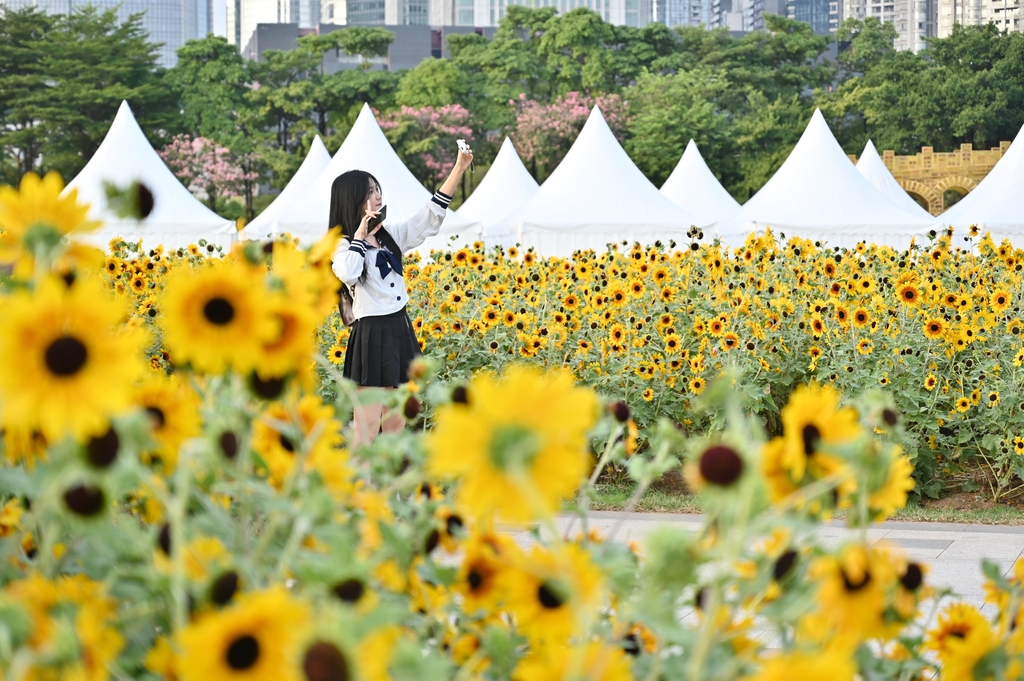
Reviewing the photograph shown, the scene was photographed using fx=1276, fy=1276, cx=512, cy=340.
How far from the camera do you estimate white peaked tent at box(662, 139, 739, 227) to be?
888 inches

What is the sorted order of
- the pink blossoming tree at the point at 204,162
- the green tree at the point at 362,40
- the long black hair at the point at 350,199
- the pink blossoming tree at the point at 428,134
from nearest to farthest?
the long black hair at the point at 350,199 → the pink blossoming tree at the point at 204,162 → the pink blossoming tree at the point at 428,134 → the green tree at the point at 362,40

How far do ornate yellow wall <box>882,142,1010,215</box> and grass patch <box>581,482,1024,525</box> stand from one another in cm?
3277

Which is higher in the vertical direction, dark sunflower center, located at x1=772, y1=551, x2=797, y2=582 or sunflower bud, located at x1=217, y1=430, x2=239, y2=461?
sunflower bud, located at x1=217, y1=430, x2=239, y2=461

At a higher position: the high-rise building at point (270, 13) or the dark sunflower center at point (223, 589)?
the high-rise building at point (270, 13)

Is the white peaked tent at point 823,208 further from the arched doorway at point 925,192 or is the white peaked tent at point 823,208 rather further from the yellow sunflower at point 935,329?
the arched doorway at point 925,192

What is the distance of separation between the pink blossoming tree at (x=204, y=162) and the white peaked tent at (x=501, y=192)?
18464 millimetres

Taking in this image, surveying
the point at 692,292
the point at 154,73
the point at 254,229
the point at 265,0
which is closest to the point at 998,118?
the point at 154,73

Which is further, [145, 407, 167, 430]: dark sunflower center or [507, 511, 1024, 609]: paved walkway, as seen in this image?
[507, 511, 1024, 609]: paved walkway

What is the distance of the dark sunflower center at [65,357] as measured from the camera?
96 centimetres

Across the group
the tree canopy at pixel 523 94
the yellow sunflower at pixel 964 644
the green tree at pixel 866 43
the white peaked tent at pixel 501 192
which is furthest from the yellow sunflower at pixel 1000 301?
the green tree at pixel 866 43

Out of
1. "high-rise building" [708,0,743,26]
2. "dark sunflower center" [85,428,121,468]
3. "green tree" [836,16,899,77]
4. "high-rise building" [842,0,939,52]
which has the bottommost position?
"dark sunflower center" [85,428,121,468]

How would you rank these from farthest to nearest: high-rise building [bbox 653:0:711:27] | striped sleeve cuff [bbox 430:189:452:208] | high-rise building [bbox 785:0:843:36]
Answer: high-rise building [bbox 653:0:711:27] < high-rise building [bbox 785:0:843:36] < striped sleeve cuff [bbox 430:189:452:208]

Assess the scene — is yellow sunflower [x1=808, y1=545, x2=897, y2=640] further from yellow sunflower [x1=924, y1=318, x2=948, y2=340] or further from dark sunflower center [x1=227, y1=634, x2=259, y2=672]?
yellow sunflower [x1=924, y1=318, x2=948, y2=340]

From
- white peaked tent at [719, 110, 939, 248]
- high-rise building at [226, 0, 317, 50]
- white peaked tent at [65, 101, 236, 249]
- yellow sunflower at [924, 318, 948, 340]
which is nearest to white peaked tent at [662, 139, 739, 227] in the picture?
white peaked tent at [719, 110, 939, 248]
